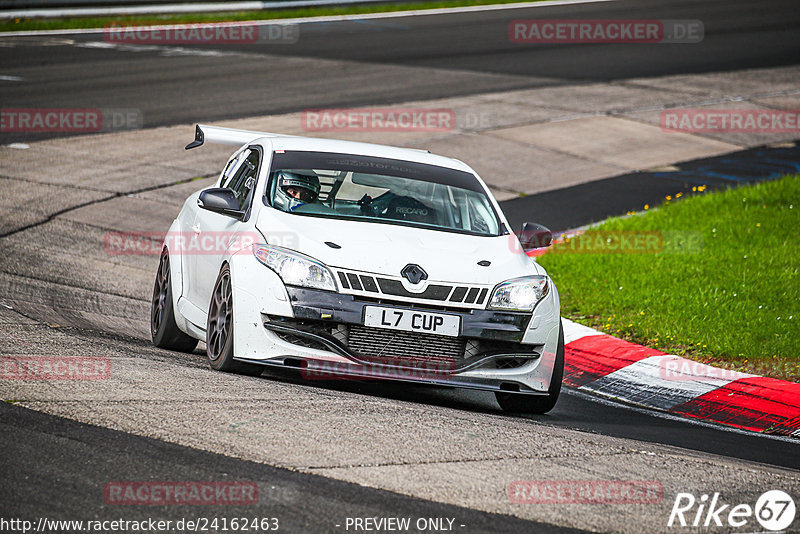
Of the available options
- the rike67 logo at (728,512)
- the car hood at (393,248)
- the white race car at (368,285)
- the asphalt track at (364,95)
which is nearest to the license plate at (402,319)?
the white race car at (368,285)

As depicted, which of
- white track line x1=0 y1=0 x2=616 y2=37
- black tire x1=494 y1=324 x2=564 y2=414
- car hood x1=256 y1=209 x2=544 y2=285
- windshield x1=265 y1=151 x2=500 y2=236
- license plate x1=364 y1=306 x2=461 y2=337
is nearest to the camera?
license plate x1=364 y1=306 x2=461 y2=337

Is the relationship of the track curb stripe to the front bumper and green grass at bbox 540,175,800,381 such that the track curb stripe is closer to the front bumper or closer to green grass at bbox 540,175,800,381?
green grass at bbox 540,175,800,381

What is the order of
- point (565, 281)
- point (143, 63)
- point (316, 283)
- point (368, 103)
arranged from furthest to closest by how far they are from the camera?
point (143, 63) → point (368, 103) → point (565, 281) → point (316, 283)

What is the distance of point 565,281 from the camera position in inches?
429

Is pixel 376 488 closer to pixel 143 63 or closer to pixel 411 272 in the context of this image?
pixel 411 272

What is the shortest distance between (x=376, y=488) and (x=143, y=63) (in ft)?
63.4

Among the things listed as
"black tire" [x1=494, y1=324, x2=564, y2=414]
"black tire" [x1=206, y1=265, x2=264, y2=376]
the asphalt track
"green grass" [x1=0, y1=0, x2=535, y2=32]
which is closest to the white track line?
"green grass" [x1=0, y1=0, x2=535, y2=32]

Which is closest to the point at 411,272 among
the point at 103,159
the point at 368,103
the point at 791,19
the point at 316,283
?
the point at 316,283

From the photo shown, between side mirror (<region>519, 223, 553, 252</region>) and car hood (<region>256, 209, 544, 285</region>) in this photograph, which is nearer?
car hood (<region>256, 209, 544, 285</region>)

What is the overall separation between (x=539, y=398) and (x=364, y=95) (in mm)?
13733

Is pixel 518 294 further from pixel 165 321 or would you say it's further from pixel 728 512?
pixel 165 321

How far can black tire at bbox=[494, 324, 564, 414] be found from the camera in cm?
709

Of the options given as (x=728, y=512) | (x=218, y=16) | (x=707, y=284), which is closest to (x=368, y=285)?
(x=728, y=512)

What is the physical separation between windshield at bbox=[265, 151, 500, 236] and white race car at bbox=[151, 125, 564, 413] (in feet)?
0.04
